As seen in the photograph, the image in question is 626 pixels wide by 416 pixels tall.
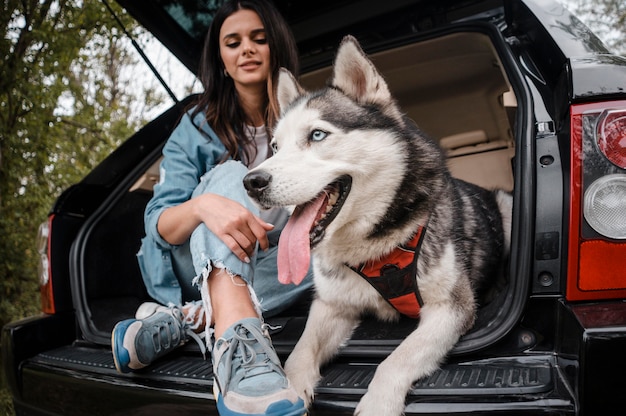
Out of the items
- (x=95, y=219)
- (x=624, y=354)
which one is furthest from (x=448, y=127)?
(x=624, y=354)

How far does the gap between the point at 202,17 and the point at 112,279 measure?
56.6 inches

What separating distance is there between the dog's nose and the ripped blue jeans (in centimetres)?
26

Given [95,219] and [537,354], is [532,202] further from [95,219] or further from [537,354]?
[95,219]

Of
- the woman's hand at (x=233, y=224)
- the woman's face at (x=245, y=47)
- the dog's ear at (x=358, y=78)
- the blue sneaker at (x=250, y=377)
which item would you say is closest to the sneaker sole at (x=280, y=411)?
the blue sneaker at (x=250, y=377)

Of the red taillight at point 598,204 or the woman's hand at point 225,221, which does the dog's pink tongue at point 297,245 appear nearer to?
the woman's hand at point 225,221

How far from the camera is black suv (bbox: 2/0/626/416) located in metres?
1.11

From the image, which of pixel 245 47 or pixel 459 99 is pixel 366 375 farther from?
pixel 459 99

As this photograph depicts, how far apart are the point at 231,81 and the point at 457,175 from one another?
171cm

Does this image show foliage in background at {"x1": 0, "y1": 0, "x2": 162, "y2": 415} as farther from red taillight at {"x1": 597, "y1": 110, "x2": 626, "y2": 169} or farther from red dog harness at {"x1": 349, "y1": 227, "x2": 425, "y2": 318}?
red taillight at {"x1": 597, "y1": 110, "x2": 626, "y2": 169}

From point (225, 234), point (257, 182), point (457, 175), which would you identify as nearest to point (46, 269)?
point (225, 234)

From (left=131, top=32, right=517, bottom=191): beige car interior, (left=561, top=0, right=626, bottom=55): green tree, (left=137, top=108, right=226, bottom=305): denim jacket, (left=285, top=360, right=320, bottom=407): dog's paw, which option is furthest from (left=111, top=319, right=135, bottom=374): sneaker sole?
(left=561, top=0, right=626, bottom=55): green tree

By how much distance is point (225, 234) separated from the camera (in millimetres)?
1563

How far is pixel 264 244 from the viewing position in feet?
5.40

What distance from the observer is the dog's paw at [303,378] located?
49.6 inches
